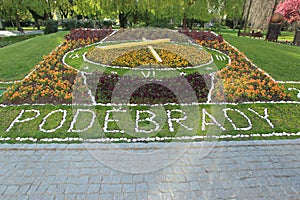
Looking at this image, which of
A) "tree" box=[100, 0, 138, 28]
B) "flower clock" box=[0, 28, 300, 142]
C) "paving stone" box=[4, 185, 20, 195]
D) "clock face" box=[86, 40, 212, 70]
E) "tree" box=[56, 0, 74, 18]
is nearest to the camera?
"paving stone" box=[4, 185, 20, 195]

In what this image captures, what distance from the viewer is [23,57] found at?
35.9 feet

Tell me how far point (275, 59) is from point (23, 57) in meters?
13.1

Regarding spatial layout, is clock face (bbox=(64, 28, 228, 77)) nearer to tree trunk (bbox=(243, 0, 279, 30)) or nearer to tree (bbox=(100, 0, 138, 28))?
tree (bbox=(100, 0, 138, 28))

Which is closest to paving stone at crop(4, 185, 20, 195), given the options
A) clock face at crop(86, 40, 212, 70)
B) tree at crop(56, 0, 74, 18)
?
clock face at crop(86, 40, 212, 70)

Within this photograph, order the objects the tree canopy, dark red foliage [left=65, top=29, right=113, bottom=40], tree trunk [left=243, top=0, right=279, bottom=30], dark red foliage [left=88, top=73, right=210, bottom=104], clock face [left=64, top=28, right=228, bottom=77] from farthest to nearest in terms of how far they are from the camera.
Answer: tree trunk [left=243, top=0, right=279, bottom=30] < the tree canopy < dark red foliage [left=65, top=29, right=113, bottom=40] < clock face [left=64, top=28, right=228, bottom=77] < dark red foliage [left=88, top=73, right=210, bottom=104]

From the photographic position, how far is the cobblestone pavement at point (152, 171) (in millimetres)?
3600

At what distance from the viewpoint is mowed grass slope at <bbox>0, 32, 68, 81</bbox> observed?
8.96 meters

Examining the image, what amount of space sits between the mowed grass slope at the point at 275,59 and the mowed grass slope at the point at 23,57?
421 inches

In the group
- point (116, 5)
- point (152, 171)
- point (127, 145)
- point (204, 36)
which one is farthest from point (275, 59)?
point (116, 5)

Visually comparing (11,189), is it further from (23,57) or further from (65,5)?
(65,5)

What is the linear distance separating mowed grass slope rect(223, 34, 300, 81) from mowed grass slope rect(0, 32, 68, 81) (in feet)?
35.1

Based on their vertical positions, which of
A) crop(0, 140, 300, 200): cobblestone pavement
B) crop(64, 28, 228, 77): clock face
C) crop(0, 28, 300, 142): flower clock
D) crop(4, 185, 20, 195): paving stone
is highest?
crop(64, 28, 228, 77): clock face

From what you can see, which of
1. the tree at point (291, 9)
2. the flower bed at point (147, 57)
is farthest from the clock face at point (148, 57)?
the tree at point (291, 9)

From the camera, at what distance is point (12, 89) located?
722cm
